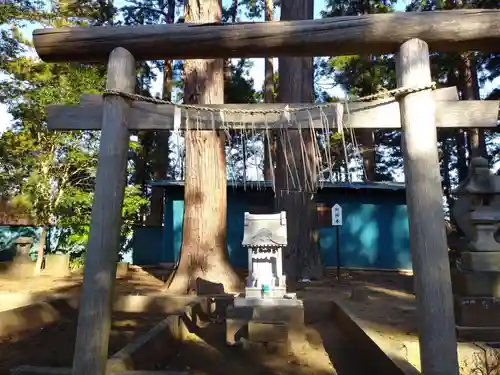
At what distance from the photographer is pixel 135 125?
3375mm

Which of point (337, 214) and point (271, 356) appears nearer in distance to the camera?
point (271, 356)

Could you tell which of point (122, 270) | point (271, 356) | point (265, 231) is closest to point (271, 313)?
point (271, 356)

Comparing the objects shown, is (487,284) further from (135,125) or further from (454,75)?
(454,75)

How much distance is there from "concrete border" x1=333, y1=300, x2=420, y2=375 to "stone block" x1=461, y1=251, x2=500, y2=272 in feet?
6.20

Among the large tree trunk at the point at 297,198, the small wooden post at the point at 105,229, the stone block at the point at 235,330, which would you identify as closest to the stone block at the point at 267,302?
the stone block at the point at 235,330

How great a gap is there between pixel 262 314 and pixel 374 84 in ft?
38.6

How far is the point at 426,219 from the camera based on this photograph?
2.94m

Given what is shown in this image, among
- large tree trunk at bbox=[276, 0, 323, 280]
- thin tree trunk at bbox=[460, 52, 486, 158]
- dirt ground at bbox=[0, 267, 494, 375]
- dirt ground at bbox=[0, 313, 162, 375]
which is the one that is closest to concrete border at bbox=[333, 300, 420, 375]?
dirt ground at bbox=[0, 267, 494, 375]

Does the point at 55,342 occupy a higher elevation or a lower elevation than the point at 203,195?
lower

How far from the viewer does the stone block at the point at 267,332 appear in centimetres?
562

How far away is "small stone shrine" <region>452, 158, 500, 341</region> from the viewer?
5.43 m

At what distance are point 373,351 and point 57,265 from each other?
34.5 ft

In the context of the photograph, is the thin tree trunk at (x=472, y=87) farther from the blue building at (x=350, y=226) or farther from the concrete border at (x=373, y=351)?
the concrete border at (x=373, y=351)

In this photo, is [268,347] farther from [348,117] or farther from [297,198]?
[297,198]
